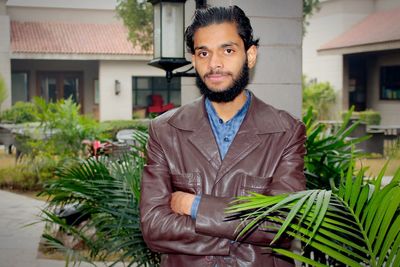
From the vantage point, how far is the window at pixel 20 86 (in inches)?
1031

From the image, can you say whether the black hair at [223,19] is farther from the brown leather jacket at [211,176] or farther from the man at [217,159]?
the brown leather jacket at [211,176]

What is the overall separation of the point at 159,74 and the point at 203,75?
23212 mm

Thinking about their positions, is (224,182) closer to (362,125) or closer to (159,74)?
(362,125)

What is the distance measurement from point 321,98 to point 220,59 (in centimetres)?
2112

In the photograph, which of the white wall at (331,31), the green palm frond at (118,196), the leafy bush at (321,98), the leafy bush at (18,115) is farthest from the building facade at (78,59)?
the green palm frond at (118,196)

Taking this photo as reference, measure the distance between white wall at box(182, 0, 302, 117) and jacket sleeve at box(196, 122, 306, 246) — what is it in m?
2.48

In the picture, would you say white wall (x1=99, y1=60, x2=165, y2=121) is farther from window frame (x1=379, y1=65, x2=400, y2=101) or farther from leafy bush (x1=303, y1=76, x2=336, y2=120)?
window frame (x1=379, y1=65, x2=400, y2=101)

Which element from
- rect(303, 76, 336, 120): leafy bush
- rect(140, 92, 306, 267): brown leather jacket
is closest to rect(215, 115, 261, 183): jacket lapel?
rect(140, 92, 306, 267): brown leather jacket

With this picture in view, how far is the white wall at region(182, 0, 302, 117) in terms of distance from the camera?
179 inches

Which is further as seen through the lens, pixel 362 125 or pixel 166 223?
pixel 362 125

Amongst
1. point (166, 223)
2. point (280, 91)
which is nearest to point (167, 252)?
point (166, 223)

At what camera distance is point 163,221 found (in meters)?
2.07

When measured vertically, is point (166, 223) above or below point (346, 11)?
below

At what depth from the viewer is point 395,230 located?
1701 millimetres
